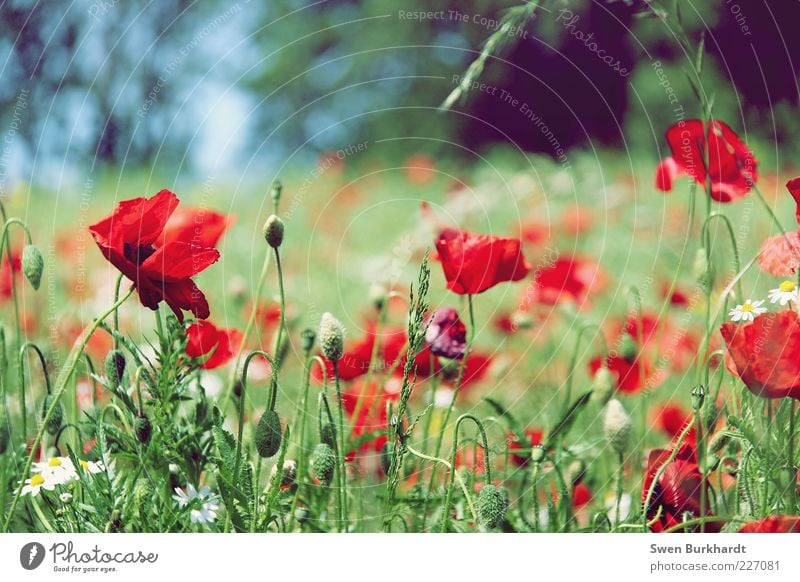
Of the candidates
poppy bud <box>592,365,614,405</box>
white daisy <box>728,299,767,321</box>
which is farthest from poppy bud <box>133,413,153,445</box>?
white daisy <box>728,299,767,321</box>

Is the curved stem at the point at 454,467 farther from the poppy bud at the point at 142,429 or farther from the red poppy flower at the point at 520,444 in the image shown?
the poppy bud at the point at 142,429

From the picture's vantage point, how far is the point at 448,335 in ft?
2.53

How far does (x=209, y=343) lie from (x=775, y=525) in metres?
0.47

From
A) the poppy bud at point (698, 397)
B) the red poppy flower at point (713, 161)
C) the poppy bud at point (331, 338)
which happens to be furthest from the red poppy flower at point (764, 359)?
the poppy bud at point (331, 338)

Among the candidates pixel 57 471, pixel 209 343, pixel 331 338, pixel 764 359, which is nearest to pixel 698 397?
pixel 764 359

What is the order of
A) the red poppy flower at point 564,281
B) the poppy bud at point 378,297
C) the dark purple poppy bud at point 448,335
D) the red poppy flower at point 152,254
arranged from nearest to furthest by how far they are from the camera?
the red poppy flower at point 152,254, the dark purple poppy bud at point 448,335, the poppy bud at point 378,297, the red poppy flower at point 564,281

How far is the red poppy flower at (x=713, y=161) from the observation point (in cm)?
79

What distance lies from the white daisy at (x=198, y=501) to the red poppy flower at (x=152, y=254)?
5.5 inches

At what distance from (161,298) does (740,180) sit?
0.50 m

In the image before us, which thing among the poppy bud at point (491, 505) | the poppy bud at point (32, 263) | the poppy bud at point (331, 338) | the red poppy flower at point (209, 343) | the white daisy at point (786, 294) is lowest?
the poppy bud at point (491, 505)

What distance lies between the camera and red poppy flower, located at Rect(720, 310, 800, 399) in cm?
67

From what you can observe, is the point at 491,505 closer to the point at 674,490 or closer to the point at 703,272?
the point at 674,490

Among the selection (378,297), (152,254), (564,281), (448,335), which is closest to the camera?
(152,254)
